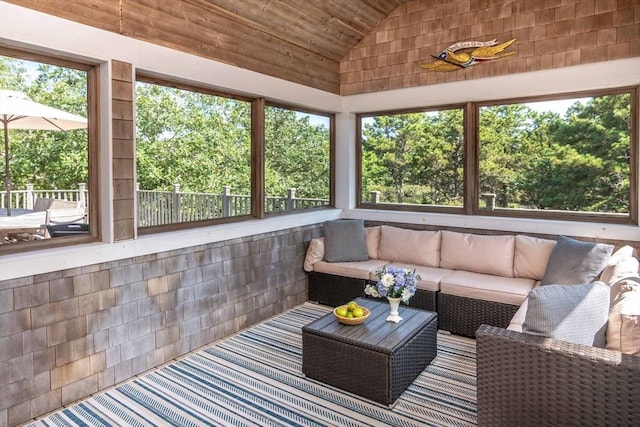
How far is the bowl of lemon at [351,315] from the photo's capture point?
3.18 meters

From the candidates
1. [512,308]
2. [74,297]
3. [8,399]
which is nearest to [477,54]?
[512,308]

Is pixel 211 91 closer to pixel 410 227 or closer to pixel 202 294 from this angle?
pixel 202 294

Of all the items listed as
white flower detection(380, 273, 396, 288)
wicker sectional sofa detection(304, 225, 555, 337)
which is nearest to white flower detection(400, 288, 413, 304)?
white flower detection(380, 273, 396, 288)

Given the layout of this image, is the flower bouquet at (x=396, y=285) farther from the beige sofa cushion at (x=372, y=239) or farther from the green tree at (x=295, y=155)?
the green tree at (x=295, y=155)

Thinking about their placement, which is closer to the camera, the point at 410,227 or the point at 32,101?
the point at 32,101

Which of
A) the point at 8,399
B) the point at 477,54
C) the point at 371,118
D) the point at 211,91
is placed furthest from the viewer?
the point at 371,118

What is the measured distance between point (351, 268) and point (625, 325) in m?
2.92

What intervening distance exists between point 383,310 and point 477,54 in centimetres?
306

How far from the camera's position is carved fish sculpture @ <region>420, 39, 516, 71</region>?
4.58 meters

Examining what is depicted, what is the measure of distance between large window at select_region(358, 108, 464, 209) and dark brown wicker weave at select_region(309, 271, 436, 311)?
1.32m

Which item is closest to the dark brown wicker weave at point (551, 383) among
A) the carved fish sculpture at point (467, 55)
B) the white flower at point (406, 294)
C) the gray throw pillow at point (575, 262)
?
the white flower at point (406, 294)

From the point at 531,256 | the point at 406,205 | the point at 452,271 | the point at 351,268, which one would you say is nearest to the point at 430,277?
the point at 452,271

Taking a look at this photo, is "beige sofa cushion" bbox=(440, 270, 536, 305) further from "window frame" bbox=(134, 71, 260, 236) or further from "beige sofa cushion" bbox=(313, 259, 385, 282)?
"window frame" bbox=(134, 71, 260, 236)

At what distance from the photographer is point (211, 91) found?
404cm
